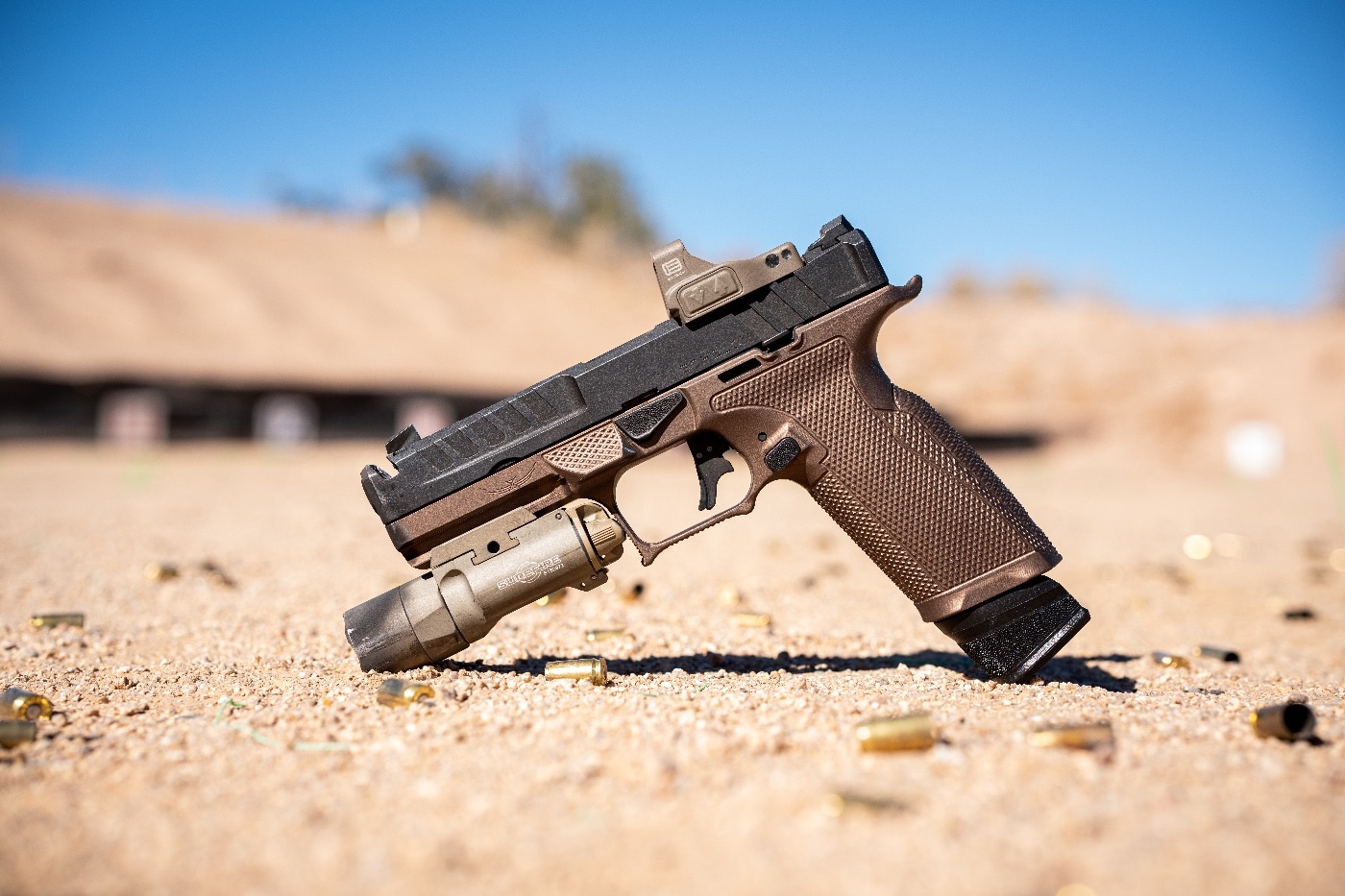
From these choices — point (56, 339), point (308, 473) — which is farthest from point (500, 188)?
point (308, 473)

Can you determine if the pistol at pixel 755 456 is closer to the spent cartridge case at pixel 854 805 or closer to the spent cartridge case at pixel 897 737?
the spent cartridge case at pixel 897 737

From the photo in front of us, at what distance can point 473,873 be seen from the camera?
2098 millimetres

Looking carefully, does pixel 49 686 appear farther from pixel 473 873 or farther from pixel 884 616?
pixel 884 616

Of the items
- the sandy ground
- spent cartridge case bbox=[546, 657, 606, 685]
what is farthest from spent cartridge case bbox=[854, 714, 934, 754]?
spent cartridge case bbox=[546, 657, 606, 685]

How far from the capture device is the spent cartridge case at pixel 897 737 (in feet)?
8.77

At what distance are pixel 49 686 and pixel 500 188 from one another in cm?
3784

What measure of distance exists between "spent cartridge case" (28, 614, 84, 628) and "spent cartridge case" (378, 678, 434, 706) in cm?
228

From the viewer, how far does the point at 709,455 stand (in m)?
3.73

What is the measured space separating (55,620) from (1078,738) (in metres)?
4.52

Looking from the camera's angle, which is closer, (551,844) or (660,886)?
(660,886)

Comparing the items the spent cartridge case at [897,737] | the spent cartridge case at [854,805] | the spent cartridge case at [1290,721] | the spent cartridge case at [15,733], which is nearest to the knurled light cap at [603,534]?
the spent cartridge case at [897,737]

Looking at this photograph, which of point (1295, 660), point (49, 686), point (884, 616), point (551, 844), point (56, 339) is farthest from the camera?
point (56, 339)

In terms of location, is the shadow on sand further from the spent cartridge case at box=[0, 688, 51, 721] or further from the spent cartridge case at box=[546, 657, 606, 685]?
the spent cartridge case at box=[0, 688, 51, 721]

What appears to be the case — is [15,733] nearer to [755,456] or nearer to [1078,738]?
[755,456]
